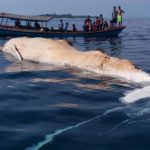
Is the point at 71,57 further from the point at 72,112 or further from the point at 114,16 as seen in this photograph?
the point at 114,16

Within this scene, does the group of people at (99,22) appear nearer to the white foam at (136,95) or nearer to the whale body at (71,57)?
the whale body at (71,57)

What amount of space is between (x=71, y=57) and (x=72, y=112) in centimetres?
715

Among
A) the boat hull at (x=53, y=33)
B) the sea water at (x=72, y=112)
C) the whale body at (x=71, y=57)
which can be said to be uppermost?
the whale body at (x=71, y=57)

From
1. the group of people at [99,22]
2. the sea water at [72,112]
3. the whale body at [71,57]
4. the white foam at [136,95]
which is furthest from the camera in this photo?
the group of people at [99,22]

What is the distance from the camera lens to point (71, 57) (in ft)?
55.1

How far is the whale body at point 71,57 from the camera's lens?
14.0 meters

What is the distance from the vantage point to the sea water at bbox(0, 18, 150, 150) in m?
7.70

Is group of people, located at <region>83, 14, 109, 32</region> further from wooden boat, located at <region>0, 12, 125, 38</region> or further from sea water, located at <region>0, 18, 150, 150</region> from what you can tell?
sea water, located at <region>0, 18, 150, 150</region>

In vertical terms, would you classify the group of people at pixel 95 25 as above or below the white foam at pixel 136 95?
below

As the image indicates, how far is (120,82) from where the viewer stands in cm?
1356

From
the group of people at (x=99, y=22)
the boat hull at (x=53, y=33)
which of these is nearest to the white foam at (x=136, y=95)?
the boat hull at (x=53, y=33)

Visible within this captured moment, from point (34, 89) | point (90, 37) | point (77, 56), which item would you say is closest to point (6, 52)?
point (77, 56)

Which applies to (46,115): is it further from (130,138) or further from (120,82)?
(120,82)

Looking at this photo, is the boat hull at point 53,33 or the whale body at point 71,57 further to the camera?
the boat hull at point 53,33
